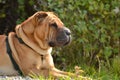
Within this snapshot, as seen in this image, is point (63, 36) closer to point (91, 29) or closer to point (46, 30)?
point (46, 30)

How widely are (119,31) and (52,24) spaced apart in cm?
169

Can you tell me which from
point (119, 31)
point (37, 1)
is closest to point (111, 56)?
point (119, 31)

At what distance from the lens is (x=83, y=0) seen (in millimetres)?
7629

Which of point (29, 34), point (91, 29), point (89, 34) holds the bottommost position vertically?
point (89, 34)

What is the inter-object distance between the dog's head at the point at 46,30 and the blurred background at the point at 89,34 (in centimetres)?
88

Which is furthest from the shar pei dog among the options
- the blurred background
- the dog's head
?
the blurred background

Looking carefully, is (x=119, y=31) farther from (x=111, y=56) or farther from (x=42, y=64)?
(x=42, y=64)

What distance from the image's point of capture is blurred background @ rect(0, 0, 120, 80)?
25.1ft

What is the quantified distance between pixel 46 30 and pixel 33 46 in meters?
0.33

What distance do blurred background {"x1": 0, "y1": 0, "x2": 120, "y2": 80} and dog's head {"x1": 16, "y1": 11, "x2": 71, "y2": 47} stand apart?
879mm

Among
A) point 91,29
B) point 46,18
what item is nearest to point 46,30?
point 46,18

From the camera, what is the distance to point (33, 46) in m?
6.84

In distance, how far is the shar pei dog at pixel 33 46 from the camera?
6684 millimetres

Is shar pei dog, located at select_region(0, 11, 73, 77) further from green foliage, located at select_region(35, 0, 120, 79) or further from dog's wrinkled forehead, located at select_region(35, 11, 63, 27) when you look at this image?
green foliage, located at select_region(35, 0, 120, 79)
